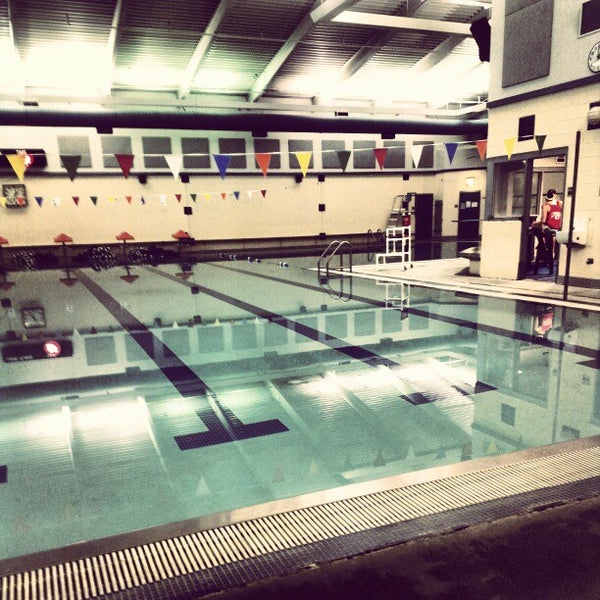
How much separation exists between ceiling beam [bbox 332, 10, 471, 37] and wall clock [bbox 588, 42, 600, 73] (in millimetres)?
5431

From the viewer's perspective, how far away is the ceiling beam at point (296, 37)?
381 inches

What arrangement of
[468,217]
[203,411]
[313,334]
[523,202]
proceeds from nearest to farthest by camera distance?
1. [203,411]
2. [313,334]
3. [523,202]
4. [468,217]

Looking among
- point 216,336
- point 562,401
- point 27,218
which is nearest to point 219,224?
point 27,218

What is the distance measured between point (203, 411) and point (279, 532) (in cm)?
157

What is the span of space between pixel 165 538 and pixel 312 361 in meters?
2.61

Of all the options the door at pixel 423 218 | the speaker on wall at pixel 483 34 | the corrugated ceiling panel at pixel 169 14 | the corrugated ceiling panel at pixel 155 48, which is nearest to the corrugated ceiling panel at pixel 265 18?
the corrugated ceiling panel at pixel 169 14

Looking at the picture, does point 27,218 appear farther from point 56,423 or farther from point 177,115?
point 56,423

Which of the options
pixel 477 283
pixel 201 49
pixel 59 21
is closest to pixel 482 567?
pixel 477 283

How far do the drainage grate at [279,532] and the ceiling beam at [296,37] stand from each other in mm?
9652

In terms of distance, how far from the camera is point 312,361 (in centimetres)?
428

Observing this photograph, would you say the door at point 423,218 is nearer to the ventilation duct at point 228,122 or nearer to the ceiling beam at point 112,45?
the ventilation duct at point 228,122

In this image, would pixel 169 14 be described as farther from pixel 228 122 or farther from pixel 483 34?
pixel 483 34

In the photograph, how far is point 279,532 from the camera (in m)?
1.78

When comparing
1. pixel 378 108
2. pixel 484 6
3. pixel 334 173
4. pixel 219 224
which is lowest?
pixel 219 224
